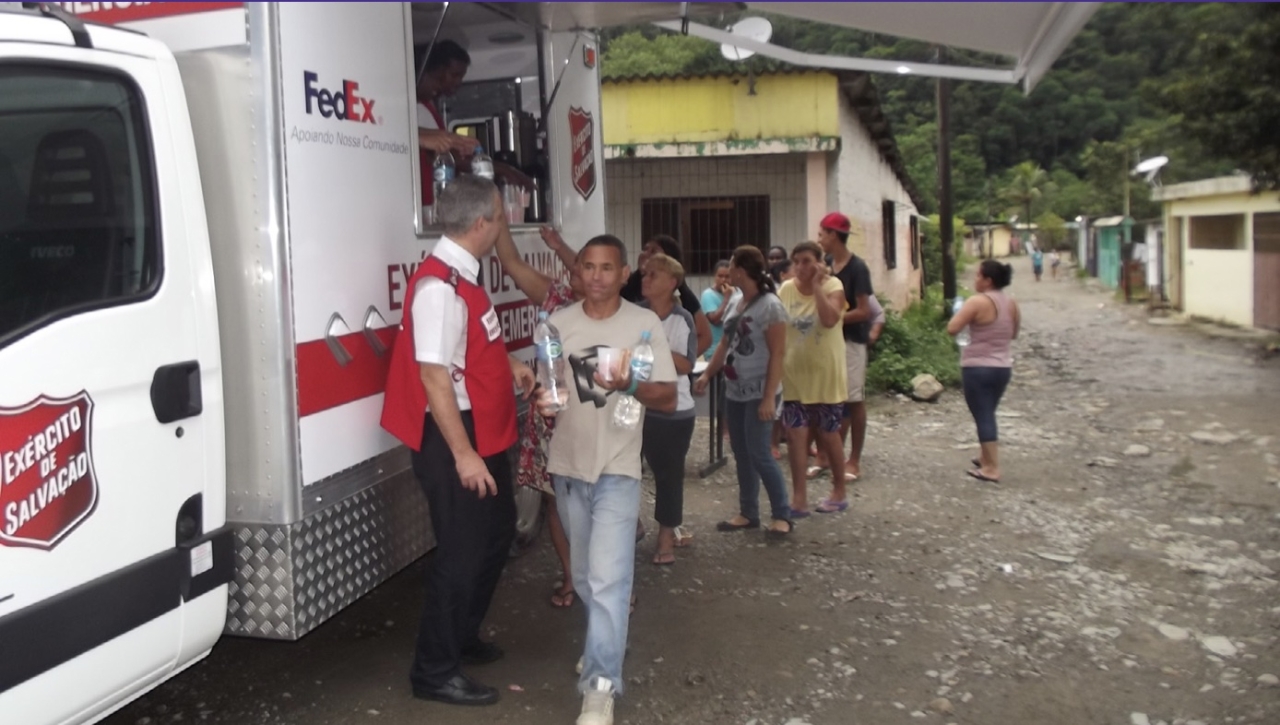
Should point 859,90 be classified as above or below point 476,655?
above

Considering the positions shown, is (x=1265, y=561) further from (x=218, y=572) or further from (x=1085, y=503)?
(x=218, y=572)

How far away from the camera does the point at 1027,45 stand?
4219mm

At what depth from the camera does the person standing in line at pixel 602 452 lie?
12.2ft

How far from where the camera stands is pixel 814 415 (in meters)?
6.38

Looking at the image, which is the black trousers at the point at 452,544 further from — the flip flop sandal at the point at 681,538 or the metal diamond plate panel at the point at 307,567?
the flip flop sandal at the point at 681,538

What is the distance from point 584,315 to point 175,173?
1.46 meters

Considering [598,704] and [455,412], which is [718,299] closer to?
[598,704]

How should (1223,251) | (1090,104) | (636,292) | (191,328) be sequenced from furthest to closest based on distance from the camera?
(1090,104), (1223,251), (636,292), (191,328)

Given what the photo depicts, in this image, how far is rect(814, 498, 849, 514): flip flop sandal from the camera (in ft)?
21.9

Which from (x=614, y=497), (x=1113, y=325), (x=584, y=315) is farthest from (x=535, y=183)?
(x=1113, y=325)

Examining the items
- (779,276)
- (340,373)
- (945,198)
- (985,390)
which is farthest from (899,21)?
(945,198)

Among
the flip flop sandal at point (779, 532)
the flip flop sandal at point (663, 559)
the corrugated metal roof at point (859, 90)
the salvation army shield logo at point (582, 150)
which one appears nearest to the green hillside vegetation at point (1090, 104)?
the corrugated metal roof at point (859, 90)

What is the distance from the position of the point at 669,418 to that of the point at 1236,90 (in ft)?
40.3

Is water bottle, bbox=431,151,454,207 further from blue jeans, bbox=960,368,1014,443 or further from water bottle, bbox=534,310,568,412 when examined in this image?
blue jeans, bbox=960,368,1014,443
